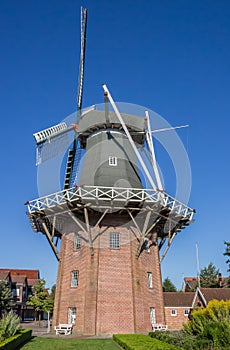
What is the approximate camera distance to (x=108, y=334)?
58.4 feet

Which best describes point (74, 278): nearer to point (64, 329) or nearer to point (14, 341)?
point (64, 329)

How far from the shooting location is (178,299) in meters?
38.4

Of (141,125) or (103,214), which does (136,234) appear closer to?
(103,214)

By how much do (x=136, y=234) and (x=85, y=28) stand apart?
15980 mm

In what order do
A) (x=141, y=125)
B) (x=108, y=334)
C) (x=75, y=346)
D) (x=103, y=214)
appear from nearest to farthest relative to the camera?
(x=75, y=346) < (x=108, y=334) < (x=103, y=214) < (x=141, y=125)

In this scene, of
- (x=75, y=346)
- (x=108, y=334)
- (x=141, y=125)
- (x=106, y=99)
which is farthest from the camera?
(x=141, y=125)

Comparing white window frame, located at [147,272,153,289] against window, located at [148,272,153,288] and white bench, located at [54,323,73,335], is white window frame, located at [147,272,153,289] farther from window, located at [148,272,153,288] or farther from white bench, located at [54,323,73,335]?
white bench, located at [54,323,73,335]

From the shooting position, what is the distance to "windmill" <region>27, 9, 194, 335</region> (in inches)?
726

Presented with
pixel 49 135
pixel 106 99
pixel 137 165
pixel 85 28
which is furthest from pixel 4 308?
pixel 85 28

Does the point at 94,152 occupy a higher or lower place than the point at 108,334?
higher

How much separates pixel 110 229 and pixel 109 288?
3.56 meters

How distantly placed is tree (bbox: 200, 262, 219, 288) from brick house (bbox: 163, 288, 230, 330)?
14.7 metres

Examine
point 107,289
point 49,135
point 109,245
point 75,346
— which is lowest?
point 75,346

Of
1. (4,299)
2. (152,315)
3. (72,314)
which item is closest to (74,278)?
(72,314)
